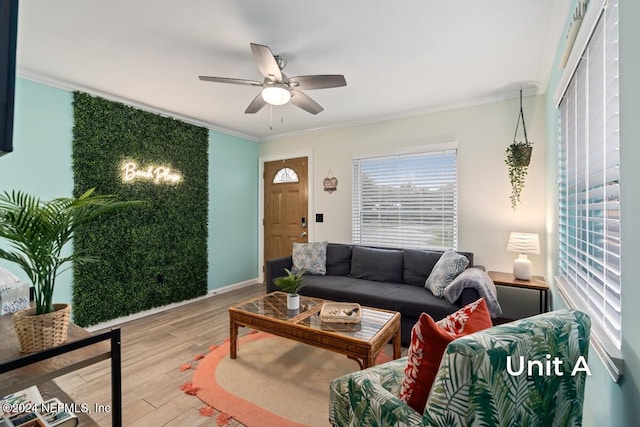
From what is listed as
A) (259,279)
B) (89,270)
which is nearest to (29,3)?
(89,270)

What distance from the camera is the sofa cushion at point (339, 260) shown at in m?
3.94

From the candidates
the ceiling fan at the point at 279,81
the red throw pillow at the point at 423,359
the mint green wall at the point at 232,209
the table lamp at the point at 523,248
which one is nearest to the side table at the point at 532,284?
the table lamp at the point at 523,248

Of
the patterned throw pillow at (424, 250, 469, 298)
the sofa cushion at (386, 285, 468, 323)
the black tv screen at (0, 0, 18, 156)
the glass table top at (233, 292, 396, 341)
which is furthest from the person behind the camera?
the patterned throw pillow at (424, 250, 469, 298)

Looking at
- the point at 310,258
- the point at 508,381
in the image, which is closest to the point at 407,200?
the point at 310,258

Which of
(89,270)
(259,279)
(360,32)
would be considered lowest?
(259,279)

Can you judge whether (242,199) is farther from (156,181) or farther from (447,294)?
(447,294)

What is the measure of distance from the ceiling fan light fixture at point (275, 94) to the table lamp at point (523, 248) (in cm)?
265

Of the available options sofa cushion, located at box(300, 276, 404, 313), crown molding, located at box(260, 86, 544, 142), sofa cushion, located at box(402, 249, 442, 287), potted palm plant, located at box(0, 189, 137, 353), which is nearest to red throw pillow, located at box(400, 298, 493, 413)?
potted palm plant, located at box(0, 189, 137, 353)

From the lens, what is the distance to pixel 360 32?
220 cm

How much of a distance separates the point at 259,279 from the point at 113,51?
150 inches

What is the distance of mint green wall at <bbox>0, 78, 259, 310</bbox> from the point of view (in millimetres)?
2778

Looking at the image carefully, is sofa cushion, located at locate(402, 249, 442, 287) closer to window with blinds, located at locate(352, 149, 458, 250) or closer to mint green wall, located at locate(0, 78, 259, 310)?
window with blinds, located at locate(352, 149, 458, 250)

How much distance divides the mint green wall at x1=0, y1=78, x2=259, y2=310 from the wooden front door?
251 mm

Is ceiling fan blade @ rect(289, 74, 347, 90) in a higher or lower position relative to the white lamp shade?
higher
